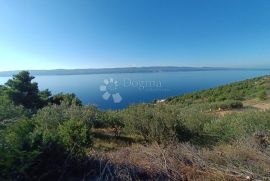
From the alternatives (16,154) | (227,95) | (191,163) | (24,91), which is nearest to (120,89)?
(227,95)

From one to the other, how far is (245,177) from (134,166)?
1.56m

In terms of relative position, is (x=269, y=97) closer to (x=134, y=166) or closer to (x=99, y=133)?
(x=99, y=133)

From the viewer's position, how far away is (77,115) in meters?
9.92

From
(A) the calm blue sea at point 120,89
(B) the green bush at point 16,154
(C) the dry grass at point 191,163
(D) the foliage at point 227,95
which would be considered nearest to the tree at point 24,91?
(A) the calm blue sea at point 120,89

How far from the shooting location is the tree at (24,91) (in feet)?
61.8

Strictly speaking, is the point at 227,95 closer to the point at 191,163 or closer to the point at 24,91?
the point at 24,91

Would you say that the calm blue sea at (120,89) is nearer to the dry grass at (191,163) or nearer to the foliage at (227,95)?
the foliage at (227,95)

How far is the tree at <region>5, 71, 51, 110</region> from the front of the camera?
18.8 metres

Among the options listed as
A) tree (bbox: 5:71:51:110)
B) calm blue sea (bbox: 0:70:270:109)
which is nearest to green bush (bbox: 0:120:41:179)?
calm blue sea (bbox: 0:70:270:109)

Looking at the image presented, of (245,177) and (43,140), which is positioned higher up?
(43,140)

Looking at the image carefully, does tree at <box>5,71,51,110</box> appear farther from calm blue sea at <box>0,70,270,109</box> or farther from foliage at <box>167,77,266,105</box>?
foliage at <box>167,77,266,105</box>

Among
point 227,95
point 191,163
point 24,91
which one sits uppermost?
point 191,163

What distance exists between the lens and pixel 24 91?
19.5 metres

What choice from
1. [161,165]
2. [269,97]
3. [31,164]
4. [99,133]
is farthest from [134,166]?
[269,97]
